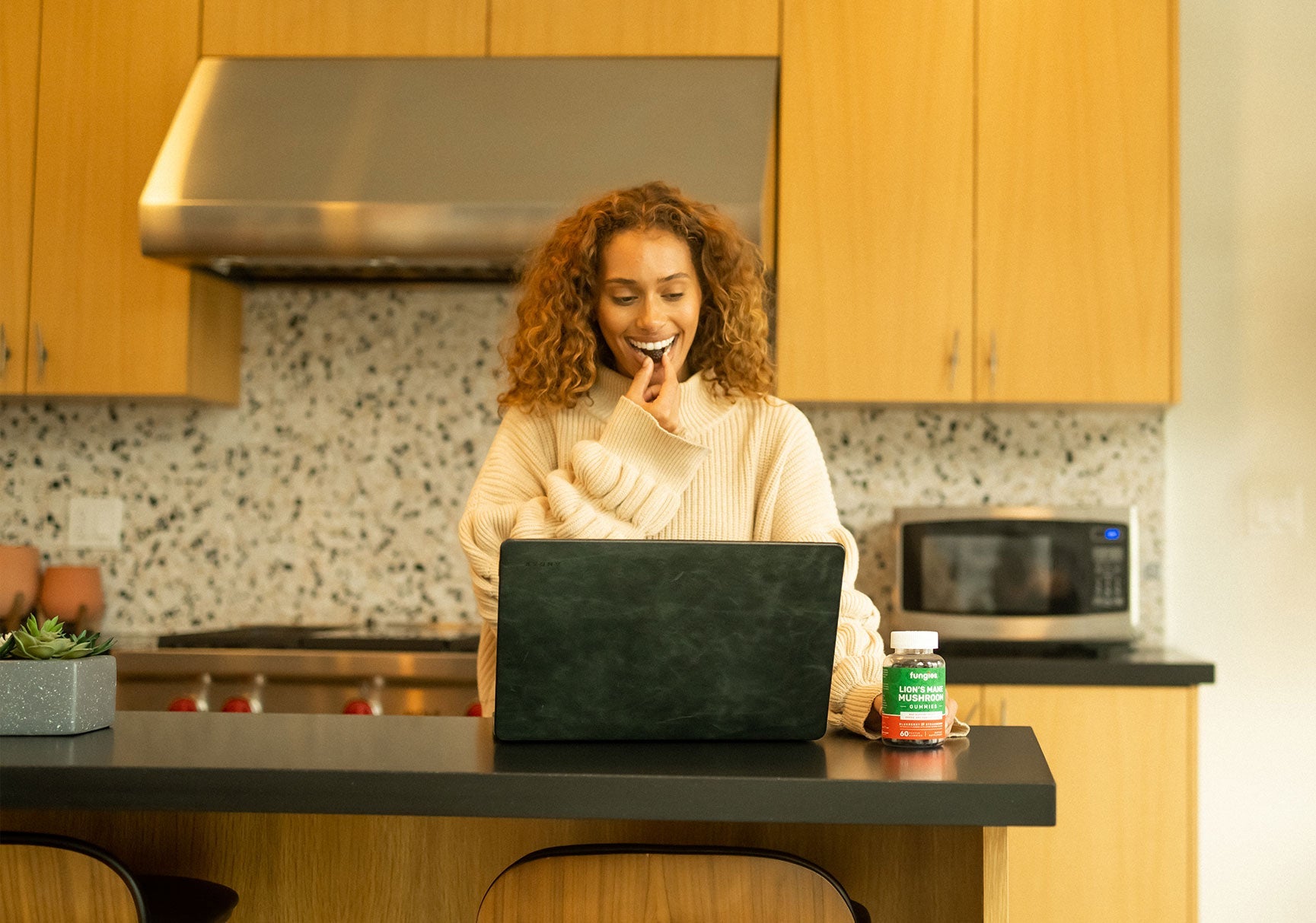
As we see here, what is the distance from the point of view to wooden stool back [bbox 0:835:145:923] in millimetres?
1072

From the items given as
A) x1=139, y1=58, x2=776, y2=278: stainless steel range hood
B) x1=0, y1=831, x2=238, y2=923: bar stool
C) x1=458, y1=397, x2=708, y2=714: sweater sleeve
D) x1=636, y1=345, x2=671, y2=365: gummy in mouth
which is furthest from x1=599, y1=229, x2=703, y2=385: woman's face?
x1=139, y1=58, x2=776, y2=278: stainless steel range hood

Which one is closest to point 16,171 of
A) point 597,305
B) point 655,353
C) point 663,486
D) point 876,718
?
point 597,305

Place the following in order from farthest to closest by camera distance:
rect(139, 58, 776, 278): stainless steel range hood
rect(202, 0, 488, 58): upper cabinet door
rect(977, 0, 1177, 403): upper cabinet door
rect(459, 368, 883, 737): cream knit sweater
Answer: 1. rect(202, 0, 488, 58): upper cabinet door
2. rect(977, 0, 1177, 403): upper cabinet door
3. rect(139, 58, 776, 278): stainless steel range hood
4. rect(459, 368, 883, 737): cream knit sweater

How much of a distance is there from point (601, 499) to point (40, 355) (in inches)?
72.9

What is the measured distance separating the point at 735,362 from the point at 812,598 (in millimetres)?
598

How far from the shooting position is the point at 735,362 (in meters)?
1.60

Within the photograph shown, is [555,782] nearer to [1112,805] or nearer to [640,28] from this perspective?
[1112,805]

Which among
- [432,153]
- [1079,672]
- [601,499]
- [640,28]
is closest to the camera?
[601,499]

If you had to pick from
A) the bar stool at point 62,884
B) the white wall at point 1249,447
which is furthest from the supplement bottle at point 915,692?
the white wall at point 1249,447

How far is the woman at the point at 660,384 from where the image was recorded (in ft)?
4.89

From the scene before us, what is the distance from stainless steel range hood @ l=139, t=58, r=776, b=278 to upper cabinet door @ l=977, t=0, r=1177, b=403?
1.66ft

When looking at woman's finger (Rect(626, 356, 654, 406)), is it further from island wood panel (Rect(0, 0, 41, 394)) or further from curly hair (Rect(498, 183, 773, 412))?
island wood panel (Rect(0, 0, 41, 394))

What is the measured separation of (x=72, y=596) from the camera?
289 centimetres

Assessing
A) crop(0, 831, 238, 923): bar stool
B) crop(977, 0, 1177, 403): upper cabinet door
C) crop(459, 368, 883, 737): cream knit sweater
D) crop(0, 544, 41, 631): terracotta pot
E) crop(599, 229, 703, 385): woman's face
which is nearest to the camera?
crop(0, 831, 238, 923): bar stool
